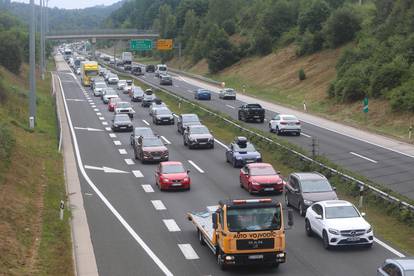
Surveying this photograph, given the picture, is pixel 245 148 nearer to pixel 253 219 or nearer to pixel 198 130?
pixel 198 130

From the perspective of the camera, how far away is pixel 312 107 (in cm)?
6919

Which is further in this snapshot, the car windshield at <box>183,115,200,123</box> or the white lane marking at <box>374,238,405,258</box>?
the car windshield at <box>183,115,200,123</box>

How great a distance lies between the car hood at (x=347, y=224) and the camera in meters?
22.5

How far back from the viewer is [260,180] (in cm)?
3159

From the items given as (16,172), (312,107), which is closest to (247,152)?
(16,172)

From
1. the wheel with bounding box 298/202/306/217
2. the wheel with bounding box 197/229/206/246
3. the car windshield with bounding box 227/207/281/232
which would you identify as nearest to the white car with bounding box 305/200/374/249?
the wheel with bounding box 298/202/306/217

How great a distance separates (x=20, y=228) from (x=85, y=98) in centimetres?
6188

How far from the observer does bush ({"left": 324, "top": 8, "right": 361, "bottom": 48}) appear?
8706 centimetres

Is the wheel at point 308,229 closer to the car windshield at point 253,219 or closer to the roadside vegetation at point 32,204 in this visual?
the car windshield at point 253,219

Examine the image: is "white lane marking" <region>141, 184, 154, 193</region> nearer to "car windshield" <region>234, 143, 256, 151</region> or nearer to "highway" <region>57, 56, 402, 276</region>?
"highway" <region>57, 56, 402, 276</region>

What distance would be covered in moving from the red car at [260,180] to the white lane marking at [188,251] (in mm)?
8453

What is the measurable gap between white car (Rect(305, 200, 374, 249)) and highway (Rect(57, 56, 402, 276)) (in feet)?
1.14

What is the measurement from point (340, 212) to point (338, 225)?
0.97 m

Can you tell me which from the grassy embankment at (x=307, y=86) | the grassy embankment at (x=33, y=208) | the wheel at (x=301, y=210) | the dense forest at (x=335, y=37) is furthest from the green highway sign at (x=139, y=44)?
the wheel at (x=301, y=210)
